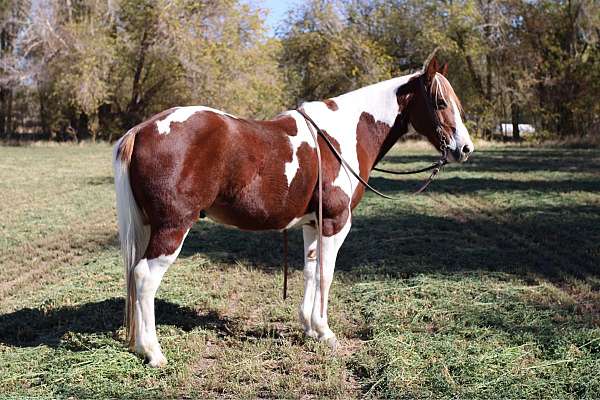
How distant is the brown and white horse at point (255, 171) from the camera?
4.32m

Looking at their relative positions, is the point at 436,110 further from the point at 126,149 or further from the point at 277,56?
the point at 277,56

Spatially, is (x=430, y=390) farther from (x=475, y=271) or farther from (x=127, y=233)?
(x=475, y=271)

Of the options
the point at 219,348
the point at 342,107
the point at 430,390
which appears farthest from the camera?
the point at 342,107

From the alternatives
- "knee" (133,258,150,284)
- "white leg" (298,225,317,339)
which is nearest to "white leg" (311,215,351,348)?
"white leg" (298,225,317,339)

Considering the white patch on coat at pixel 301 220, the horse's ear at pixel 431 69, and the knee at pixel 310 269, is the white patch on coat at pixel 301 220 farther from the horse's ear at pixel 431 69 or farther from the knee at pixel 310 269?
the horse's ear at pixel 431 69

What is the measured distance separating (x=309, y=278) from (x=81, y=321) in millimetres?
2018

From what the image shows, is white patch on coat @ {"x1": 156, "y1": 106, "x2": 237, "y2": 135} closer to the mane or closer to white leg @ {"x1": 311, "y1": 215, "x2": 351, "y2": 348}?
white leg @ {"x1": 311, "y1": 215, "x2": 351, "y2": 348}

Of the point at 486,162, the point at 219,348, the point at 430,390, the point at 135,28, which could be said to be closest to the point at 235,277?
the point at 219,348

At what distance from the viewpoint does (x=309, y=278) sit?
515 cm

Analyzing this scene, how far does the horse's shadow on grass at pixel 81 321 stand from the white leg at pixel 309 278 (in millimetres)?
654

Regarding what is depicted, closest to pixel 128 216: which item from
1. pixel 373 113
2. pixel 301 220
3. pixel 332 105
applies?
pixel 301 220

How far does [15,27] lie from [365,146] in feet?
126

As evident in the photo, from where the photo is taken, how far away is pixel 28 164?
2316 cm

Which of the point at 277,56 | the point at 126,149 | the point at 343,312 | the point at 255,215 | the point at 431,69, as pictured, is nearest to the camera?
the point at 126,149
